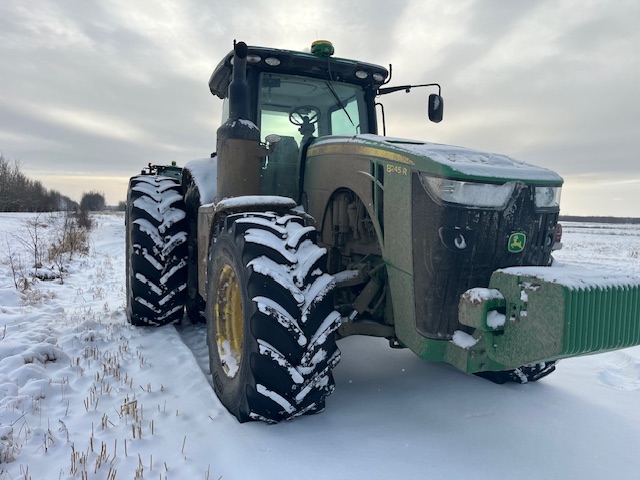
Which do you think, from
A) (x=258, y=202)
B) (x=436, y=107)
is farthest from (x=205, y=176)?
(x=436, y=107)

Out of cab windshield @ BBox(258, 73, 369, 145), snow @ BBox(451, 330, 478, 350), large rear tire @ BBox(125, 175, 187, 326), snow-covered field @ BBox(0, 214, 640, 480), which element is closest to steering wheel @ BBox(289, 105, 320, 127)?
cab windshield @ BBox(258, 73, 369, 145)

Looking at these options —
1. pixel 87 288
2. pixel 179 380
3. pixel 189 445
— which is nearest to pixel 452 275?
pixel 189 445

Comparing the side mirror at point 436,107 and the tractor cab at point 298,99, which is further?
the side mirror at point 436,107

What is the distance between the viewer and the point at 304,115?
4488 millimetres

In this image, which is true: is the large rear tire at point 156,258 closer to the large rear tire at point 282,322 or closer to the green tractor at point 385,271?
the green tractor at point 385,271

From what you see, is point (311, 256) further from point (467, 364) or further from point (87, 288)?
point (87, 288)

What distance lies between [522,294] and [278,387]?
1376mm

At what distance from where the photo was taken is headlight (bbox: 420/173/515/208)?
106 inches

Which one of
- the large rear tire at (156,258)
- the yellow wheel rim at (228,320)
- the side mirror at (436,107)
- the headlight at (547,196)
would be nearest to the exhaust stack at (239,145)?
the yellow wheel rim at (228,320)

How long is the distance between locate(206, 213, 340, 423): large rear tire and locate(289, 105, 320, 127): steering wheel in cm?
174

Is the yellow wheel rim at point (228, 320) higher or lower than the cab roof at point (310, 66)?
lower

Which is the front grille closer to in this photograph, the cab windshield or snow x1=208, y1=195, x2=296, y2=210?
snow x1=208, y1=195, x2=296, y2=210

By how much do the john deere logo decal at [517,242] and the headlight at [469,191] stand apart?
0.21 m

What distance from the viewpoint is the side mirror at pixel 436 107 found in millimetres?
4535
